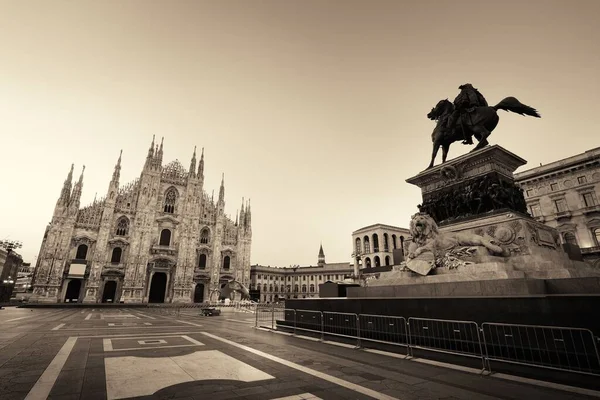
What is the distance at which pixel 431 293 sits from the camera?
6570mm

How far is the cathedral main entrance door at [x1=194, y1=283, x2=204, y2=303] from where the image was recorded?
44.5 meters

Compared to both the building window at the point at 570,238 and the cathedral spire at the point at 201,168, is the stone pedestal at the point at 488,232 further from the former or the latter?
the cathedral spire at the point at 201,168

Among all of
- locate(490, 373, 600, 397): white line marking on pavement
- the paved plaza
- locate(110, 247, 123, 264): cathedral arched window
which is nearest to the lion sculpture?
the paved plaza

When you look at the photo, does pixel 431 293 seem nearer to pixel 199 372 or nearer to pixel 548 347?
pixel 548 347

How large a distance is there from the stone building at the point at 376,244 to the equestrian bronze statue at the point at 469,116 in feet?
161

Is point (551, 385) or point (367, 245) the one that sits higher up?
point (367, 245)

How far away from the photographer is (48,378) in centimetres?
411

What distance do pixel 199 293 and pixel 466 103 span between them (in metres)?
45.3

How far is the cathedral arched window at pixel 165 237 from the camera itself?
44.1m

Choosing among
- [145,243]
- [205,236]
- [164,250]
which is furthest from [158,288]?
[205,236]

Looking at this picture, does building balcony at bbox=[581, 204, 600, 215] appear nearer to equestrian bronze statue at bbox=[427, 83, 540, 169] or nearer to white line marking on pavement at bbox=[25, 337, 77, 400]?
equestrian bronze statue at bbox=[427, 83, 540, 169]

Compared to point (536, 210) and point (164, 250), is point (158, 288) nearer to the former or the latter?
point (164, 250)

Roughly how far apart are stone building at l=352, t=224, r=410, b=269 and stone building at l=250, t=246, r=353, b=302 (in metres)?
16.8

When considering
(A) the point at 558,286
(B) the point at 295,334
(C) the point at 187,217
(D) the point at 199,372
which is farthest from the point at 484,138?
(C) the point at 187,217
